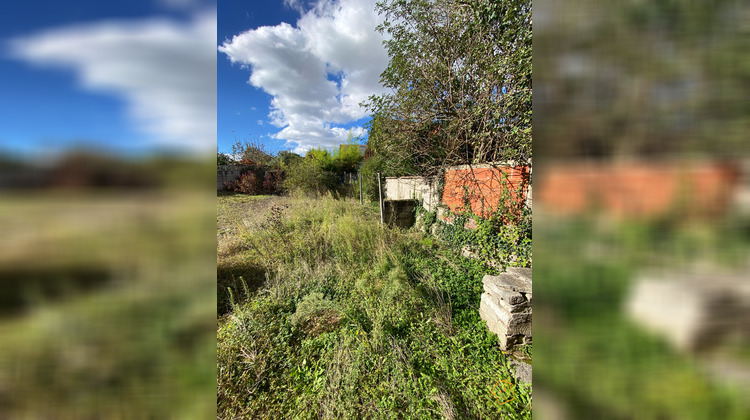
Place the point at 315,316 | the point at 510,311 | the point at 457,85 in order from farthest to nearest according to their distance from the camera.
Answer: the point at 457,85, the point at 315,316, the point at 510,311

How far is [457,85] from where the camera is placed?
502 cm

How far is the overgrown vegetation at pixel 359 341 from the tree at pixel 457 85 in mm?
2406

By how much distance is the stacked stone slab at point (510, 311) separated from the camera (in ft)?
7.86

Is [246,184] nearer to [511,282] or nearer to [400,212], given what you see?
[400,212]

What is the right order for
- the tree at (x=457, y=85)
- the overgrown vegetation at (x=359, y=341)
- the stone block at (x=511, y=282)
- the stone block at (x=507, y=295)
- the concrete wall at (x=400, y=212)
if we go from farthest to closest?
1. the concrete wall at (x=400, y=212)
2. the tree at (x=457, y=85)
3. the stone block at (x=511, y=282)
4. the stone block at (x=507, y=295)
5. the overgrown vegetation at (x=359, y=341)
